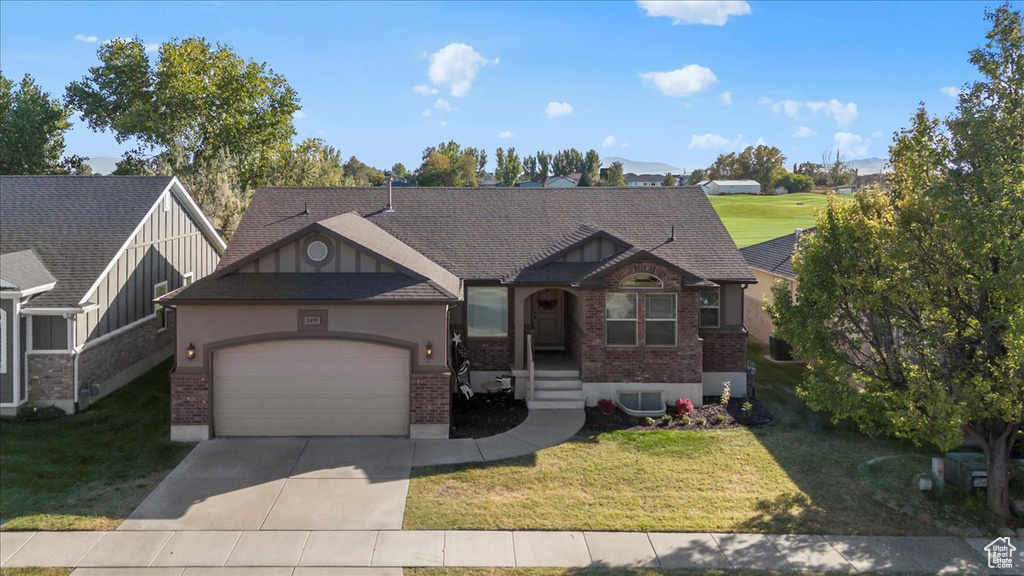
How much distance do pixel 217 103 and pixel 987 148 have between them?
3553 centimetres

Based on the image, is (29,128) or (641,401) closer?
(641,401)

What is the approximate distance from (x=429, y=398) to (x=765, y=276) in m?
15.1

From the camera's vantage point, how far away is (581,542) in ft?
30.7

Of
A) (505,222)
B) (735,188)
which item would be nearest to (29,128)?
(505,222)

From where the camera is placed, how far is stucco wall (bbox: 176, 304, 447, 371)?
1342 cm

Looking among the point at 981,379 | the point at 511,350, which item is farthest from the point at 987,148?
the point at 511,350

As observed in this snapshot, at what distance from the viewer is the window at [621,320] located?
15.8 meters

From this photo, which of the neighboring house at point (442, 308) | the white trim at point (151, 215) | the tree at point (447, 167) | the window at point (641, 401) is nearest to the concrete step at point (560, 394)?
the neighboring house at point (442, 308)

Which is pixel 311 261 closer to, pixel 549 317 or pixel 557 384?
pixel 557 384

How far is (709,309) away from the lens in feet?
56.3

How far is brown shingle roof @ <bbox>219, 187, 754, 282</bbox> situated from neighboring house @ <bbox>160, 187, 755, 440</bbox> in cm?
6

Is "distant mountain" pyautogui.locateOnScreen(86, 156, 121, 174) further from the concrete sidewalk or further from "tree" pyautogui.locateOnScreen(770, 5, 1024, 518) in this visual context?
"tree" pyautogui.locateOnScreen(770, 5, 1024, 518)

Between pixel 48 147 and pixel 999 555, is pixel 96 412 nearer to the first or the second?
pixel 999 555

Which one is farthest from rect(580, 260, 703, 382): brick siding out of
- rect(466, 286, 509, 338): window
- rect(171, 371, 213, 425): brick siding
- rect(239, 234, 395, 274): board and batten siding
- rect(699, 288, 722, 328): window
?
rect(171, 371, 213, 425): brick siding
